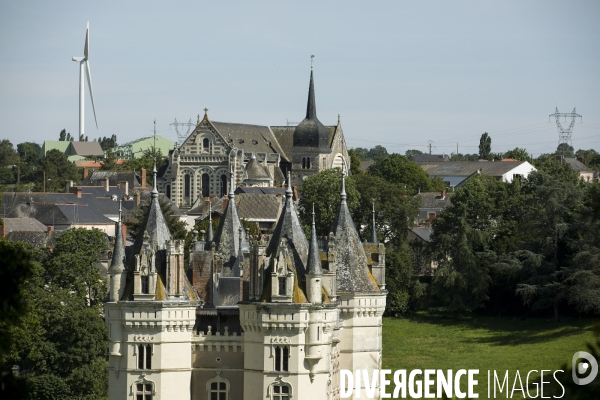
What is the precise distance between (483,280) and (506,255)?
114 inches

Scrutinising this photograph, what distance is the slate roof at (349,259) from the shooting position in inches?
2351

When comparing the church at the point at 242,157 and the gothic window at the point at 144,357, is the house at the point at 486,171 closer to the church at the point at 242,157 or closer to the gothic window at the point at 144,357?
the church at the point at 242,157

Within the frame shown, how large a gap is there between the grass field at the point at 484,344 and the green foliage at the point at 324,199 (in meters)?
11.1

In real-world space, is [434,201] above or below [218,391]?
above

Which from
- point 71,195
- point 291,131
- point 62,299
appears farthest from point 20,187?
point 62,299

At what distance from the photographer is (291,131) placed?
173 m

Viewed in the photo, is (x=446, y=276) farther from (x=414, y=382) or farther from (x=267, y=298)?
(x=267, y=298)

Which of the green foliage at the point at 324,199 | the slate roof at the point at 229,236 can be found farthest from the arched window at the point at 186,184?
the slate roof at the point at 229,236

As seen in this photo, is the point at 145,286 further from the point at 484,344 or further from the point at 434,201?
the point at 434,201

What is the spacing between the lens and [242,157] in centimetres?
15575

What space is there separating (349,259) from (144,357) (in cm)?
1005

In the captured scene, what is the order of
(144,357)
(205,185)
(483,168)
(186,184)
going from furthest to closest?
(483,168) → (186,184) → (205,185) → (144,357)

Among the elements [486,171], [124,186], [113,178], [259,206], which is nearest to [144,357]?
[259,206]

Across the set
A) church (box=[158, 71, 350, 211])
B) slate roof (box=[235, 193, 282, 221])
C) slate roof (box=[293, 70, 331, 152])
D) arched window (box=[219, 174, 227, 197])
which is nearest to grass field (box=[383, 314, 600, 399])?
slate roof (box=[235, 193, 282, 221])
